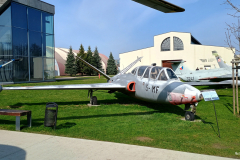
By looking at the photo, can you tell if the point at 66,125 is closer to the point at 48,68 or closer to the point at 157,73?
the point at 157,73

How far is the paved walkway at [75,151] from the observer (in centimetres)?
405

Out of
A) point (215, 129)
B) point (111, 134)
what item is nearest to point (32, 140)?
point (111, 134)

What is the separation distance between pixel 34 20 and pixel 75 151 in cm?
2782

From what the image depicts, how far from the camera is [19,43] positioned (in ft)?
83.6

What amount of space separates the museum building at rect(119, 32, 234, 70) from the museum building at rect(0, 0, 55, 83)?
16584 millimetres

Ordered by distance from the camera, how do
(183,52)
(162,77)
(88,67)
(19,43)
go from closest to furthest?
(162,77) < (19,43) < (183,52) < (88,67)

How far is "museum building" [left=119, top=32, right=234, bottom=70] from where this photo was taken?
37.2 m

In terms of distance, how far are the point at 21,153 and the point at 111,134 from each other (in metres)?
2.50

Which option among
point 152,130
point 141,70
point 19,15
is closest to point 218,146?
point 152,130

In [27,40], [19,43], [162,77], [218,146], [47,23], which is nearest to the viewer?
Result: [218,146]

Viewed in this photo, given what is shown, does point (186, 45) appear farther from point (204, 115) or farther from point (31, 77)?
point (204, 115)

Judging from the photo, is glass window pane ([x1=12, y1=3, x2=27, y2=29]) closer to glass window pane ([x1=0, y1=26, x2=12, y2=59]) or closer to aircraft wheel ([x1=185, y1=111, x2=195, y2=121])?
glass window pane ([x1=0, y1=26, x2=12, y2=59])

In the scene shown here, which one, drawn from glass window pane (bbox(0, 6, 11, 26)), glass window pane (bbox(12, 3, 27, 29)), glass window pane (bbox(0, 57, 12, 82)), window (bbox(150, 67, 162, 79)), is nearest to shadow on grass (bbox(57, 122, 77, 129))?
window (bbox(150, 67, 162, 79))

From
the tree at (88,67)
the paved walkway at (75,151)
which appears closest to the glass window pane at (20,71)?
the paved walkway at (75,151)
